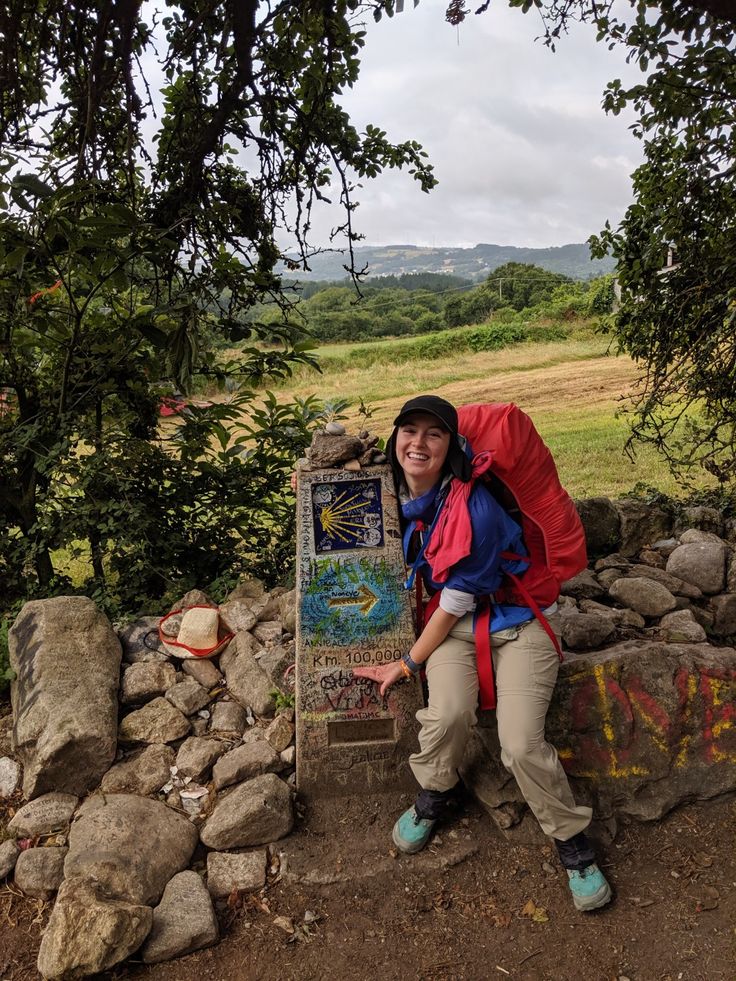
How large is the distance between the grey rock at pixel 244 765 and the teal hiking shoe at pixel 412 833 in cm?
71

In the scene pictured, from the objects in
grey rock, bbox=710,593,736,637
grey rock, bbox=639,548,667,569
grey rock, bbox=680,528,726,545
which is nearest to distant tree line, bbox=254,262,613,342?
grey rock, bbox=680,528,726,545


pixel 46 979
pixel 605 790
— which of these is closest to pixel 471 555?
pixel 605 790

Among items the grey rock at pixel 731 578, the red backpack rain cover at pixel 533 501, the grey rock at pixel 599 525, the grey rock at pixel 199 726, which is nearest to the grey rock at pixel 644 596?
the grey rock at pixel 731 578

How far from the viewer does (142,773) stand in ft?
12.3

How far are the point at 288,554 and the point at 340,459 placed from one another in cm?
211

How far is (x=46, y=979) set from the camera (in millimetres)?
2754

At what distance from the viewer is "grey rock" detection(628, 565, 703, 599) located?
5.06m

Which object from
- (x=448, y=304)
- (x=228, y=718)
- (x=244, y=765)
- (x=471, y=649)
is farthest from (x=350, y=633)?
(x=448, y=304)

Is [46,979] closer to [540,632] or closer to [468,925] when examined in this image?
[468,925]

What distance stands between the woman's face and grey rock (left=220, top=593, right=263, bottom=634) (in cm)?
180

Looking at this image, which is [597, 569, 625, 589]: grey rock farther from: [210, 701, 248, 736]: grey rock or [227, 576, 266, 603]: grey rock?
[210, 701, 248, 736]: grey rock

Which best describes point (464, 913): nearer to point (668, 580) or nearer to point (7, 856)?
point (7, 856)

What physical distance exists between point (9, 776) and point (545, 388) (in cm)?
1856

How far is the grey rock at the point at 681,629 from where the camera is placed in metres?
4.46
